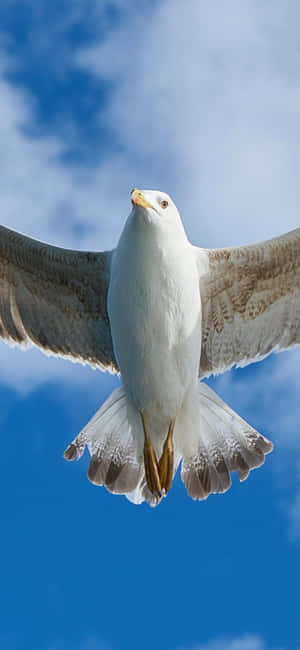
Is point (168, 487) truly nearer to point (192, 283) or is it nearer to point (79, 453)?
point (79, 453)

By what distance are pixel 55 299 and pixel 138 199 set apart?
1930 mm

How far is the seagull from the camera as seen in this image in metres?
8.17

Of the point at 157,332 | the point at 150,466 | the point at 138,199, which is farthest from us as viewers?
the point at 150,466

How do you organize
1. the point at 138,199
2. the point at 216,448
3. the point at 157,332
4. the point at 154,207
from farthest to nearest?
1. the point at 216,448
2. the point at 157,332
3. the point at 154,207
4. the point at 138,199

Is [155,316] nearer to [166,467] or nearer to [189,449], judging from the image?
[166,467]

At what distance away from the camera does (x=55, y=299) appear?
9336 mm

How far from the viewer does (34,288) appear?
30.8 ft

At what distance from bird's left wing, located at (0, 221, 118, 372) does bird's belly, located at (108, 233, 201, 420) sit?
69 centimetres

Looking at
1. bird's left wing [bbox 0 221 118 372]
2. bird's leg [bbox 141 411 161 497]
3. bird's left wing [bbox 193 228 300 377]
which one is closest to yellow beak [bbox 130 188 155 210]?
bird's left wing [bbox 193 228 300 377]

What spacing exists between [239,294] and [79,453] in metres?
1.96

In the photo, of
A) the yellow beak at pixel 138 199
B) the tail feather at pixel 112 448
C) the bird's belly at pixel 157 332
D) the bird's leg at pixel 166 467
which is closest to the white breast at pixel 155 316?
the bird's belly at pixel 157 332

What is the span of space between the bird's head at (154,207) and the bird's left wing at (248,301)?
0.65 m

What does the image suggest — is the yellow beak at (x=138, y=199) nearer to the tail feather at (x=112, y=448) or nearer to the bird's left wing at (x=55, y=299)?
the bird's left wing at (x=55, y=299)

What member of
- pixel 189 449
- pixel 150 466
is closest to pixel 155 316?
pixel 150 466
